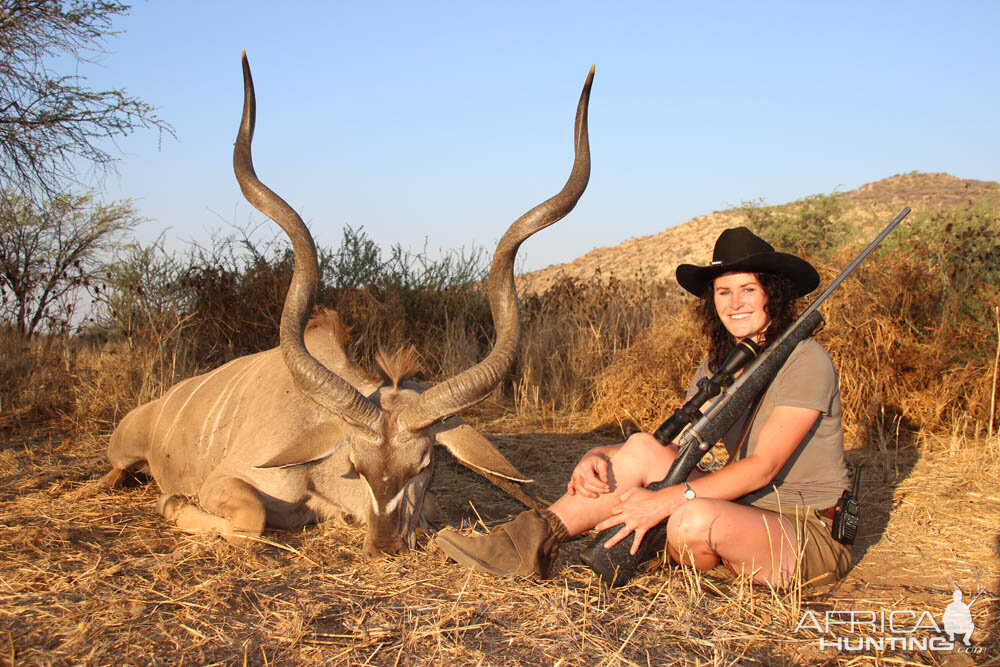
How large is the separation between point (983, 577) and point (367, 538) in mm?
2601

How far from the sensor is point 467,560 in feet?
10.1

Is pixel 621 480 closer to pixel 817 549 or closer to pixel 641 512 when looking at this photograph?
pixel 641 512

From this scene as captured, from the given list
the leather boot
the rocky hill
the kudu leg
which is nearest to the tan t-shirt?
the leather boot

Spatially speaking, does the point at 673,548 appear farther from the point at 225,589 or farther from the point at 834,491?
the point at 225,589

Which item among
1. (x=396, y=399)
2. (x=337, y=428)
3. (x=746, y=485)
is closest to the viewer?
(x=746, y=485)

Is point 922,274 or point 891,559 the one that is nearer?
point 891,559

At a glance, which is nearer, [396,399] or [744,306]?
[744,306]

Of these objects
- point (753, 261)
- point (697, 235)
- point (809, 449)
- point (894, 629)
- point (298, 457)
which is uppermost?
point (697, 235)

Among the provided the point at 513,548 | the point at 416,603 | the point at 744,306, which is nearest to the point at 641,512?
the point at 513,548

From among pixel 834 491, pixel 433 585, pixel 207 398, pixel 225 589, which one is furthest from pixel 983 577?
pixel 207 398

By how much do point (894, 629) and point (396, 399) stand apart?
2.25 metres

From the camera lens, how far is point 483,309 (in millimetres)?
9555

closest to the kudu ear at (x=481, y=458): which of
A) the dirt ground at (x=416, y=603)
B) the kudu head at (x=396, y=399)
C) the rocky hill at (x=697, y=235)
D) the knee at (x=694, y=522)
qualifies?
the kudu head at (x=396, y=399)

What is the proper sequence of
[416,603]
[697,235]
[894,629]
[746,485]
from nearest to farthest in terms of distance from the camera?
[894,629], [416,603], [746,485], [697,235]
